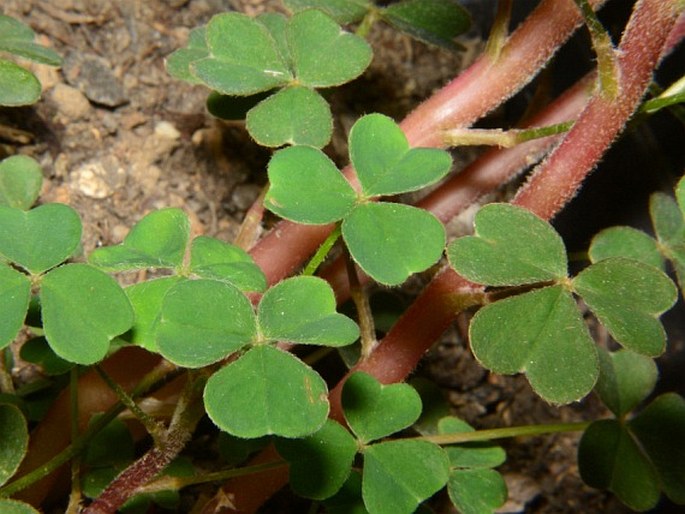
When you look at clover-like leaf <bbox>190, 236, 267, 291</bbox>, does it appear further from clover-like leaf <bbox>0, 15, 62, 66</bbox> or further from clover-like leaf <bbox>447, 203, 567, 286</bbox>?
clover-like leaf <bbox>0, 15, 62, 66</bbox>

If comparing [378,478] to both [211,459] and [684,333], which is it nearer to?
[211,459]

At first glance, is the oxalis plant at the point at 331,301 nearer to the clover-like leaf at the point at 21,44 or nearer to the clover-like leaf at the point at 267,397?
the clover-like leaf at the point at 267,397

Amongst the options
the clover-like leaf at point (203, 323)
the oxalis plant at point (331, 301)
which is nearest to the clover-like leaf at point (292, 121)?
the oxalis plant at point (331, 301)

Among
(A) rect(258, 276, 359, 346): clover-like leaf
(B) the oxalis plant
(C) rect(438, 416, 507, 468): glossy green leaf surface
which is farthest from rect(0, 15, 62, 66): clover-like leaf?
(C) rect(438, 416, 507, 468): glossy green leaf surface

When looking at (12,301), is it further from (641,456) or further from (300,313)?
(641,456)

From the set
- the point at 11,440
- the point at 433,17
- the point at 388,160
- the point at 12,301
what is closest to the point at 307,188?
the point at 388,160
